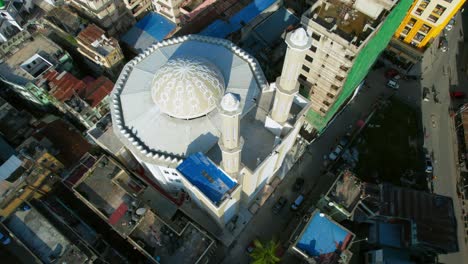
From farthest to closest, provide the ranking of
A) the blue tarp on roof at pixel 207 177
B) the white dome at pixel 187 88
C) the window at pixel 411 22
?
1. the window at pixel 411 22
2. the white dome at pixel 187 88
3. the blue tarp on roof at pixel 207 177

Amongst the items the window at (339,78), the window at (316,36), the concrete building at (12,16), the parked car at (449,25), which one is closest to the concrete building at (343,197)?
the window at (339,78)

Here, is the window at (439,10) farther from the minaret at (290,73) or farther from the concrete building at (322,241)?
the concrete building at (322,241)

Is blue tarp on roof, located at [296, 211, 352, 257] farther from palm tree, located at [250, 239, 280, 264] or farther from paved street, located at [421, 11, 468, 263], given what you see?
paved street, located at [421, 11, 468, 263]

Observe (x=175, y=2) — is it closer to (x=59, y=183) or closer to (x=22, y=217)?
(x=59, y=183)

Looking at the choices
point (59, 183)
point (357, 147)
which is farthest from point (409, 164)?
point (59, 183)

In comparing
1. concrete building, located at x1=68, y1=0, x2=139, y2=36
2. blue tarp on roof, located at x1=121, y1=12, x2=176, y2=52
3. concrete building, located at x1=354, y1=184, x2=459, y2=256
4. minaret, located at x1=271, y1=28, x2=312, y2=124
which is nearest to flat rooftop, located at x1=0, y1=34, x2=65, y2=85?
concrete building, located at x1=68, y1=0, x2=139, y2=36

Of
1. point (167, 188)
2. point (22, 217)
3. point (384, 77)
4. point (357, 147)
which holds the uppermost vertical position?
point (384, 77)

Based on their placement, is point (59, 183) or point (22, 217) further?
point (59, 183)
